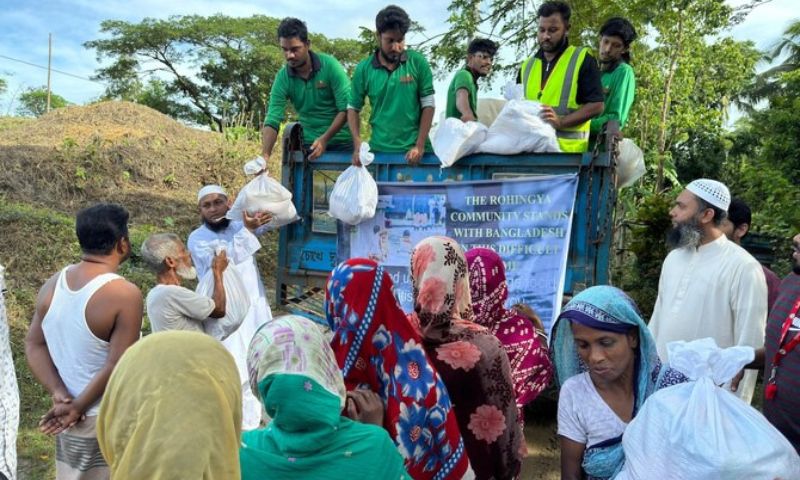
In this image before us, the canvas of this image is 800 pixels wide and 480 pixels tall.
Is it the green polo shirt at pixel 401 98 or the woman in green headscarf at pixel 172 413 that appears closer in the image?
the woman in green headscarf at pixel 172 413

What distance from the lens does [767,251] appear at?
6.09 m

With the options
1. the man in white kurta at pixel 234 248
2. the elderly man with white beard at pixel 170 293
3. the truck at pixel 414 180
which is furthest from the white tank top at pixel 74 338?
the truck at pixel 414 180

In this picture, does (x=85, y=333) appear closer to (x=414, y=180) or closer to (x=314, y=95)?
(x=414, y=180)

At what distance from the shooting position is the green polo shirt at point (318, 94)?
5.00 meters

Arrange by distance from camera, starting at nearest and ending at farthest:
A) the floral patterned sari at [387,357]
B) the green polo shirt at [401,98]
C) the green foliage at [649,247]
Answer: the floral patterned sari at [387,357]
the green polo shirt at [401,98]
the green foliage at [649,247]

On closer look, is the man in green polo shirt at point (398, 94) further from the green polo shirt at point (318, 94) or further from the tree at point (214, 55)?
the tree at point (214, 55)

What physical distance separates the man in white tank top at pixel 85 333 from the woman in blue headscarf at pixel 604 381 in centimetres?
162

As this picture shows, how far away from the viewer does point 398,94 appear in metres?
4.67

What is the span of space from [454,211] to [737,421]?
9.74ft

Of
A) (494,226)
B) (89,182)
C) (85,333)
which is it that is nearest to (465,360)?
(85,333)

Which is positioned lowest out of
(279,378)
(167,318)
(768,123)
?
(167,318)

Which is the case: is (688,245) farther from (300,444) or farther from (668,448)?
(300,444)

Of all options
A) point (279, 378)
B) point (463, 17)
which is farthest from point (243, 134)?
point (279, 378)

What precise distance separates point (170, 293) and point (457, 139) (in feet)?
6.99
